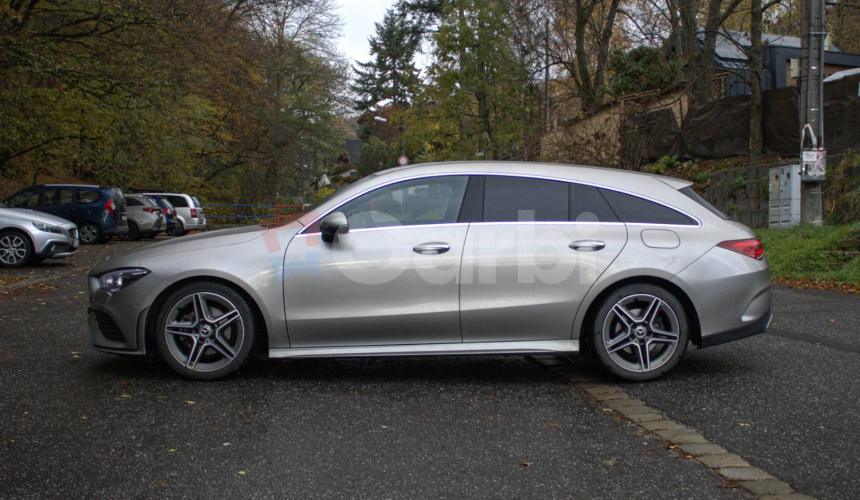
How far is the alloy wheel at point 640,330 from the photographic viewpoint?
525 centimetres

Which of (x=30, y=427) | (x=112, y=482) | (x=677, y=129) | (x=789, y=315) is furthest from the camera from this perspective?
(x=677, y=129)

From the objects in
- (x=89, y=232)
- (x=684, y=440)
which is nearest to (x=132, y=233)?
(x=89, y=232)

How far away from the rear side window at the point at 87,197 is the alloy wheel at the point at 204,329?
19.1 meters

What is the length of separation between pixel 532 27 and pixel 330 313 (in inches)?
979

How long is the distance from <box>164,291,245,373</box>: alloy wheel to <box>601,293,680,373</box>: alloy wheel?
2.49 m

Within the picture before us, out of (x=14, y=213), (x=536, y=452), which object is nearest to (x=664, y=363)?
(x=536, y=452)

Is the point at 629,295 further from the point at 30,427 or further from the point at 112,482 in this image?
the point at 30,427

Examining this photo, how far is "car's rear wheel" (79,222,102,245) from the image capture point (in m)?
22.4

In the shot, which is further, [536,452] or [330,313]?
[330,313]

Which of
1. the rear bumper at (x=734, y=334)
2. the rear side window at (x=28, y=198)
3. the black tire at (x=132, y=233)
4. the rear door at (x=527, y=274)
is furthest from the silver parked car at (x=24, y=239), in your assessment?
the rear bumper at (x=734, y=334)

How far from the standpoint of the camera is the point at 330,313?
5.17 meters

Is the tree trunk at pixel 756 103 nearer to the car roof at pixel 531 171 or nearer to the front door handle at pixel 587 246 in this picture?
the car roof at pixel 531 171

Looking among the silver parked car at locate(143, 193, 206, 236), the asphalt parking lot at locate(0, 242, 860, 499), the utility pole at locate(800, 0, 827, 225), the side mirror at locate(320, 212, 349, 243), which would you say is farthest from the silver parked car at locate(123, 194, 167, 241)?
the side mirror at locate(320, 212, 349, 243)

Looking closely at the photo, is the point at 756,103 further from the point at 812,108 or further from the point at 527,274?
the point at 527,274
